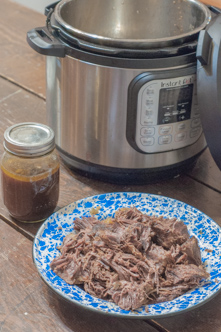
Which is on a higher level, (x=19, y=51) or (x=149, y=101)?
(x=149, y=101)

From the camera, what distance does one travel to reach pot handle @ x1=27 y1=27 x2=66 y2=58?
938 mm

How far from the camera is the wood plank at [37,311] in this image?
2.53 ft

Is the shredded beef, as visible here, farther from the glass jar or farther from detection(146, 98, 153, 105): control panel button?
detection(146, 98, 153, 105): control panel button

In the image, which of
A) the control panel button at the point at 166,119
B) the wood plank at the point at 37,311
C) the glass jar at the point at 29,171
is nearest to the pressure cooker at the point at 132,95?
the control panel button at the point at 166,119

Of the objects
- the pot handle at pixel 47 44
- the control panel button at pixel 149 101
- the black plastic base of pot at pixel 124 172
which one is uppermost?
the pot handle at pixel 47 44

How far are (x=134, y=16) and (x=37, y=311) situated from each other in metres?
0.68

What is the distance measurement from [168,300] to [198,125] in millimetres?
389

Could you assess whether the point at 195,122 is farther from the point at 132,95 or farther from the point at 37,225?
the point at 37,225

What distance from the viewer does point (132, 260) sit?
81 centimetres

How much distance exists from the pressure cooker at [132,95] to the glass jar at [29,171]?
10cm

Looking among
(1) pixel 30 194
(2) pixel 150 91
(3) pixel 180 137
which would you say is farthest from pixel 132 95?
(1) pixel 30 194

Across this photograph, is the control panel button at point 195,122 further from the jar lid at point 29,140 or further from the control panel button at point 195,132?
the jar lid at point 29,140

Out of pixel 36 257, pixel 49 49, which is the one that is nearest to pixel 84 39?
pixel 49 49

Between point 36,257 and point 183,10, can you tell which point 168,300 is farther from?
point 183,10
